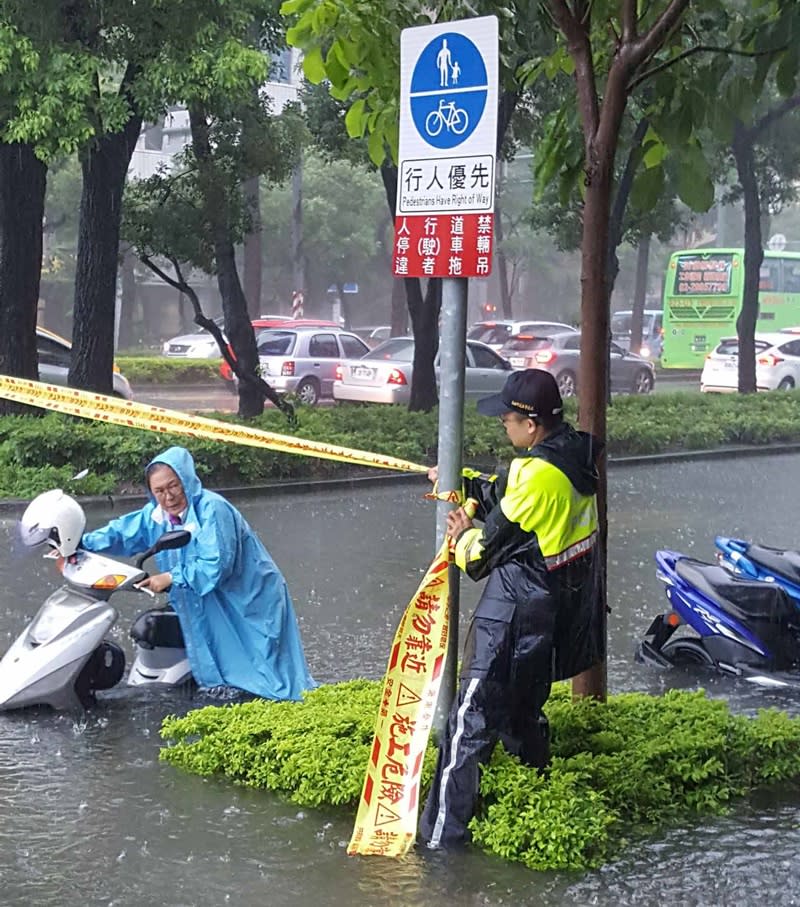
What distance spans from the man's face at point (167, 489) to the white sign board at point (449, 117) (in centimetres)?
204

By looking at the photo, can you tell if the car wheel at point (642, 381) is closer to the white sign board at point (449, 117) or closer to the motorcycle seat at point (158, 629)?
the motorcycle seat at point (158, 629)

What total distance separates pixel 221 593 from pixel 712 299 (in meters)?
36.8

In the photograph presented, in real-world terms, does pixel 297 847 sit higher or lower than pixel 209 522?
lower

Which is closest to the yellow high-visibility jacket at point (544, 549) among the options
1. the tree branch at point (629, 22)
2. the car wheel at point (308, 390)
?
the tree branch at point (629, 22)

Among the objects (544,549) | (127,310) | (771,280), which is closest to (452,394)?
(544,549)

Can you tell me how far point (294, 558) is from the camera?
11.6 metres

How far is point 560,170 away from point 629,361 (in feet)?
87.3

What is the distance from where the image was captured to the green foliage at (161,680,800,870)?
4848mm

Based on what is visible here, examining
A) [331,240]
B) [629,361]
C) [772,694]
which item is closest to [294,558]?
[772,694]

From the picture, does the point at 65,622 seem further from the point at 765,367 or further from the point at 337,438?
the point at 765,367

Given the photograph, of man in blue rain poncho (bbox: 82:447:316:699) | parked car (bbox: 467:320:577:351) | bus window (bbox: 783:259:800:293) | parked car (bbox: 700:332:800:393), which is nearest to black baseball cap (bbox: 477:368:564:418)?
man in blue rain poncho (bbox: 82:447:316:699)

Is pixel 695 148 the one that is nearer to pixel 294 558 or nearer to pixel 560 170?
pixel 560 170

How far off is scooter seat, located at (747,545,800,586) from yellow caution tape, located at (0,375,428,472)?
7.60 ft

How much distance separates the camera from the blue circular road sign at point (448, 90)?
500 centimetres
